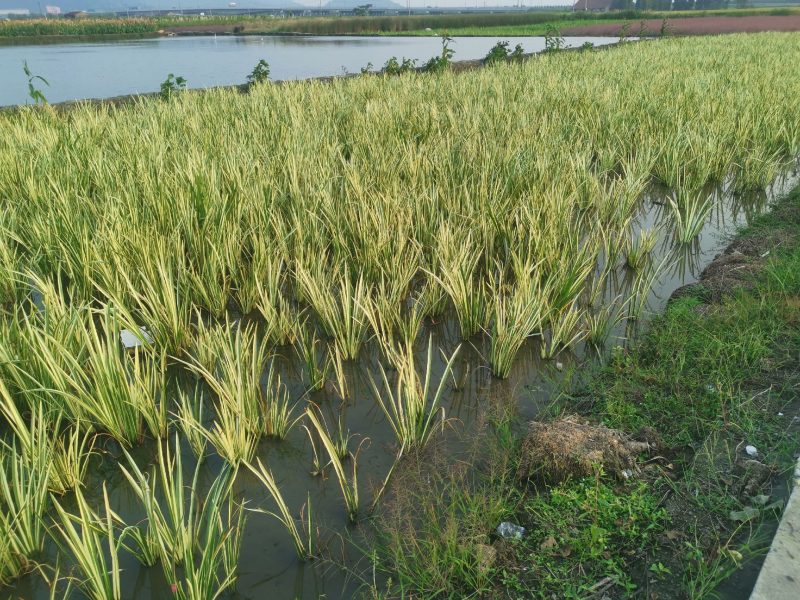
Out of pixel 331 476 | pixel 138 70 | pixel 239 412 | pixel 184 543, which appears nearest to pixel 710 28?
pixel 138 70

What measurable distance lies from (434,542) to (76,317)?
171cm

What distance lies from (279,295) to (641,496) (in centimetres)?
199

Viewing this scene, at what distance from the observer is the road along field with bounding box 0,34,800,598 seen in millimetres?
1884

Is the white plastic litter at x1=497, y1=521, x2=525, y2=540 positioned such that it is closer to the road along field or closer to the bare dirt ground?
the road along field

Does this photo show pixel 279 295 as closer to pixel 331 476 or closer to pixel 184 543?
pixel 331 476

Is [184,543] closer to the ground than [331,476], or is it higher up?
higher up

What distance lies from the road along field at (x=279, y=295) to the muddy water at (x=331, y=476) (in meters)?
0.01

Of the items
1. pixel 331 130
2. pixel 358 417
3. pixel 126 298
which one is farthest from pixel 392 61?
pixel 358 417

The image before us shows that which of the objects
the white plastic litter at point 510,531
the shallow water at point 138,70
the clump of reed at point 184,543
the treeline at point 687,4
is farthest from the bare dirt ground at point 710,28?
the treeline at point 687,4

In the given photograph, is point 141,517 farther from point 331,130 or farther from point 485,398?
point 331,130

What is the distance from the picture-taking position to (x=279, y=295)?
302 cm

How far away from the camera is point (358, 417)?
2523mm

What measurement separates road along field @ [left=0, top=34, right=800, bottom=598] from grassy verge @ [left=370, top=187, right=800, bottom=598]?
156 millimetres

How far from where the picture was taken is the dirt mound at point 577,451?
199 centimetres
